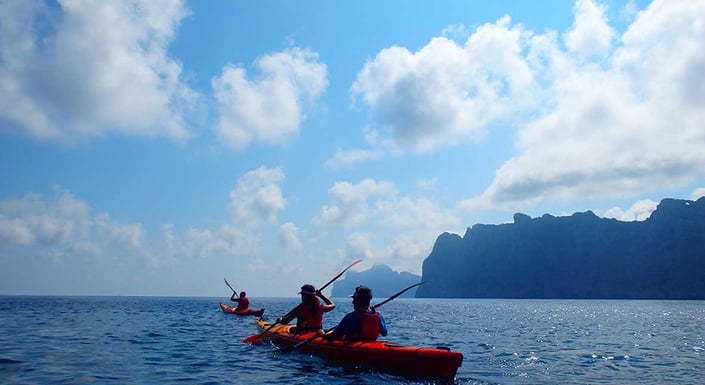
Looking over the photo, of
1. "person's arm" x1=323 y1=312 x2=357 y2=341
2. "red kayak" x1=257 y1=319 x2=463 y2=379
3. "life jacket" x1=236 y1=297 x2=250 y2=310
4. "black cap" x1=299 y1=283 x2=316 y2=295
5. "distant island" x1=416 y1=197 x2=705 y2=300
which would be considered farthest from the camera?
"distant island" x1=416 y1=197 x2=705 y2=300

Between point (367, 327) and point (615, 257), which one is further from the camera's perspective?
point (615, 257)

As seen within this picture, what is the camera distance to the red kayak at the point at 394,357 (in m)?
11.6

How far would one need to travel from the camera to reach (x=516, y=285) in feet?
645

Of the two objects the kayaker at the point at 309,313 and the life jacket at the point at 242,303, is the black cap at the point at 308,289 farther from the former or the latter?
the life jacket at the point at 242,303

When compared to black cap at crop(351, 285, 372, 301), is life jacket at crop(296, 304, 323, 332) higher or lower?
lower

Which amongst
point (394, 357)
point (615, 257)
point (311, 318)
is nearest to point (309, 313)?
point (311, 318)

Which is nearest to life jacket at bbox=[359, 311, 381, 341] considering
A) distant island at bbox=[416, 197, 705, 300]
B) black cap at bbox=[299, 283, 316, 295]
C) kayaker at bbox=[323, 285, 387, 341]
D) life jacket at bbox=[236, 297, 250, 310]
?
kayaker at bbox=[323, 285, 387, 341]

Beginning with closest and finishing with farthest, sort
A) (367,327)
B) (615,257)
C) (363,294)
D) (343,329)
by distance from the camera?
(363,294), (367,327), (343,329), (615,257)

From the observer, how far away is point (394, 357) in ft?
40.2

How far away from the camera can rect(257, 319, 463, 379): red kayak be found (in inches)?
457

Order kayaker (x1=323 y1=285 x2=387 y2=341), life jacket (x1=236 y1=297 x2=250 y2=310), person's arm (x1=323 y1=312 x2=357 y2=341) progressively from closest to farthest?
kayaker (x1=323 y1=285 x2=387 y2=341)
person's arm (x1=323 y1=312 x2=357 y2=341)
life jacket (x1=236 y1=297 x2=250 y2=310)

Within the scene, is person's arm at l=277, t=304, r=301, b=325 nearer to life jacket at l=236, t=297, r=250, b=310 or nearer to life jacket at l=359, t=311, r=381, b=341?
life jacket at l=359, t=311, r=381, b=341

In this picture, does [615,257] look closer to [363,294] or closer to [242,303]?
[242,303]

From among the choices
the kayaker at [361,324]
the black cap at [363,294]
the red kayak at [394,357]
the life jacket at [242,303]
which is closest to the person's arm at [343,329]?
the kayaker at [361,324]
